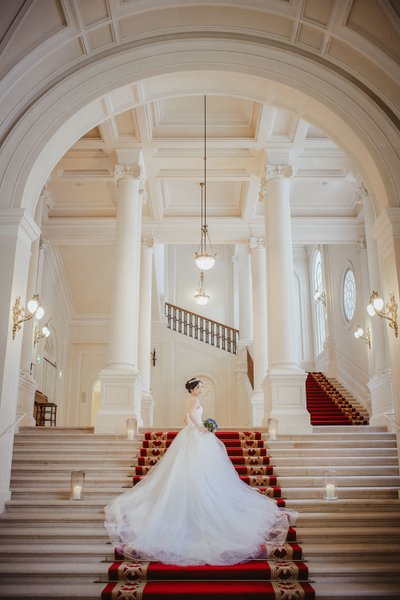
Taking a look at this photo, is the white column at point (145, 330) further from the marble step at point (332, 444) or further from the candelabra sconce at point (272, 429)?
the marble step at point (332, 444)

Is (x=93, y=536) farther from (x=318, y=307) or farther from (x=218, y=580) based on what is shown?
(x=318, y=307)

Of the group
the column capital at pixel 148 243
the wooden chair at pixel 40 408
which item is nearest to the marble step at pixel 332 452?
the wooden chair at pixel 40 408

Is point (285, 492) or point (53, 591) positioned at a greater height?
point (285, 492)

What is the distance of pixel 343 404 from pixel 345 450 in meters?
8.62

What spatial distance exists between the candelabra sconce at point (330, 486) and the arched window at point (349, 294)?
36.6ft

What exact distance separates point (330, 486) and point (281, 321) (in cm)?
435

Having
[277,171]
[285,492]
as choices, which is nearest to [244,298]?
[277,171]

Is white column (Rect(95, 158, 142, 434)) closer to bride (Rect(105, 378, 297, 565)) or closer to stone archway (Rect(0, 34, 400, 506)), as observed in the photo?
stone archway (Rect(0, 34, 400, 506))

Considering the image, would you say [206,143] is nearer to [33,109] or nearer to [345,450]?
[33,109]

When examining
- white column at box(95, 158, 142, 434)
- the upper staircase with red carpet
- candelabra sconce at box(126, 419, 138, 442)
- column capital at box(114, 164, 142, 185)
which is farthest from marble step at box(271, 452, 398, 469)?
the upper staircase with red carpet

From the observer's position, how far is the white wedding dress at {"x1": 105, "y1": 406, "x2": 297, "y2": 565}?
17.5ft

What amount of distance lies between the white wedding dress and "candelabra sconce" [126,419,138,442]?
2.93 m

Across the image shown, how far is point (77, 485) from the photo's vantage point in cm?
700

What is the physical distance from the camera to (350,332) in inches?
722
